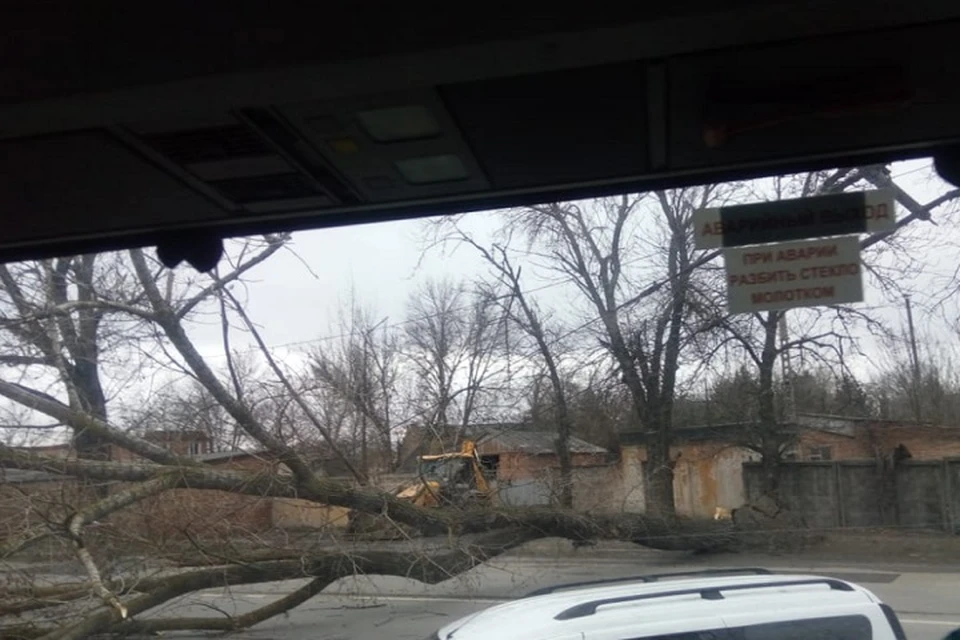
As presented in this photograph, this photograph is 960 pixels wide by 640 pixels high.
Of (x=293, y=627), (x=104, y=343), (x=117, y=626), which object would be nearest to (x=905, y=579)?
(x=293, y=627)

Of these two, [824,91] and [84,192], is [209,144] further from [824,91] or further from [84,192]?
[824,91]

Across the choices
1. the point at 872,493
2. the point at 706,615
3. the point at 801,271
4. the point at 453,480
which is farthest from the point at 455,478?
the point at 801,271

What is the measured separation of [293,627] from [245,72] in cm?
539

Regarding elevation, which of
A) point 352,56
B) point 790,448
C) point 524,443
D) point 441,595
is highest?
point 352,56

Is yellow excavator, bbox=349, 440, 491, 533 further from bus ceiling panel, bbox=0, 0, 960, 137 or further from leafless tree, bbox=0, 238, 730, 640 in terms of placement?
bus ceiling panel, bbox=0, 0, 960, 137

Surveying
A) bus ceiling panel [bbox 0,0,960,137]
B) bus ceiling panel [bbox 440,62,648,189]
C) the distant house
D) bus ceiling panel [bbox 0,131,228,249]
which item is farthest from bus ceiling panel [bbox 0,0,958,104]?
the distant house

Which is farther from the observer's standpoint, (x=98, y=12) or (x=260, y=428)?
(x=260, y=428)

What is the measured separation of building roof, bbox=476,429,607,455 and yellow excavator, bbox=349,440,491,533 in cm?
15

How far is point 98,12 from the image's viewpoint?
2234 mm

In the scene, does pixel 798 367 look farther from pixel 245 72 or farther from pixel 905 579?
pixel 245 72

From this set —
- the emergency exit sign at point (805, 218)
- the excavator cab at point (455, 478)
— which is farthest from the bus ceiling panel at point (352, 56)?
the excavator cab at point (455, 478)

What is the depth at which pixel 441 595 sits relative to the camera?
6953mm

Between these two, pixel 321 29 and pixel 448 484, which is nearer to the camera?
pixel 321 29

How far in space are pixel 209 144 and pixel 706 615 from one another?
2.50m
